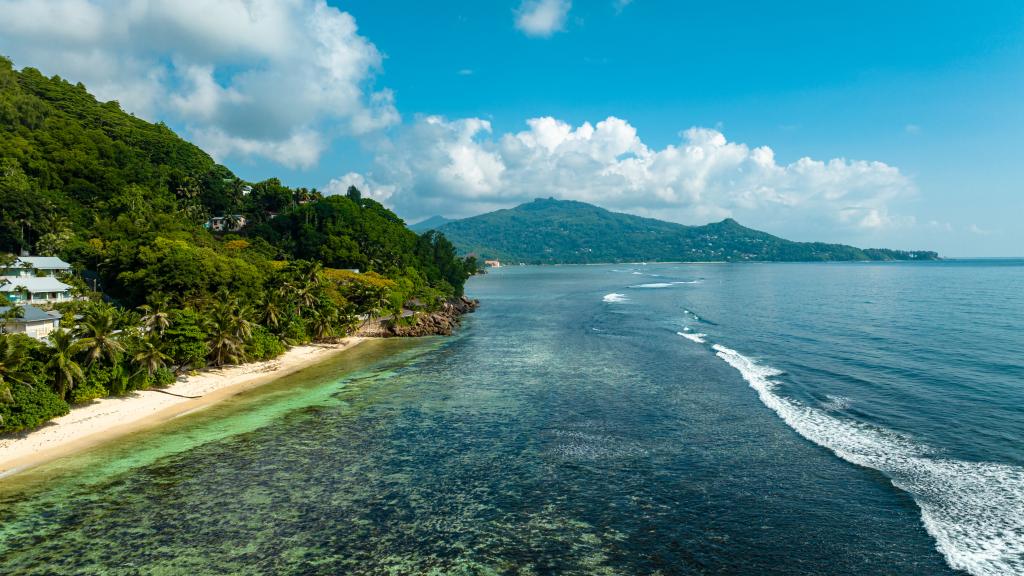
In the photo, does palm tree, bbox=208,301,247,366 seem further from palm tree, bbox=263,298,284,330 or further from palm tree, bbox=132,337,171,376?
palm tree, bbox=132,337,171,376

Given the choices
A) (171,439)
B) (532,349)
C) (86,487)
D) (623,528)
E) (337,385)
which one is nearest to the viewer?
(623,528)

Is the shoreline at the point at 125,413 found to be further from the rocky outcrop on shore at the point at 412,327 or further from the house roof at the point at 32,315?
the rocky outcrop on shore at the point at 412,327

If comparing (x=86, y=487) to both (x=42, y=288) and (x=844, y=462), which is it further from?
(x=42, y=288)

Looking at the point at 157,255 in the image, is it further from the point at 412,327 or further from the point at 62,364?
the point at 412,327

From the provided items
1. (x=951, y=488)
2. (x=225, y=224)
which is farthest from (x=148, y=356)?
(x=225, y=224)

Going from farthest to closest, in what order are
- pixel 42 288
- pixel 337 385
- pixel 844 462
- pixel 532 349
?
pixel 532 349 → pixel 42 288 → pixel 337 385 → pixel 844 462

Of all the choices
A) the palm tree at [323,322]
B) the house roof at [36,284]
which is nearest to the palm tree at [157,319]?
the palm tree at [323,322]

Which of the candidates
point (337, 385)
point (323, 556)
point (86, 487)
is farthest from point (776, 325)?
point (86, 487)
